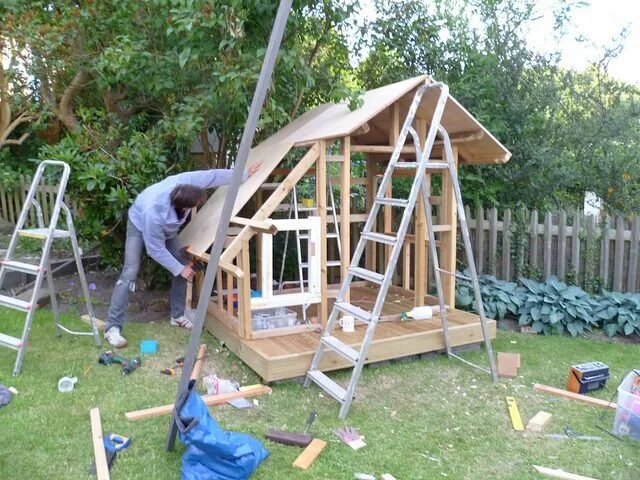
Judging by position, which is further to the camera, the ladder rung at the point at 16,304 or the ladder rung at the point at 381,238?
the ladder rung at the point at 16,304

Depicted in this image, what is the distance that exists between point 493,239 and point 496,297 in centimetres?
96

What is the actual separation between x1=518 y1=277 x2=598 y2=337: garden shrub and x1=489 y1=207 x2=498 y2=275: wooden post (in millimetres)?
781

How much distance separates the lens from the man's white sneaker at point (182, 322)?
6086mm

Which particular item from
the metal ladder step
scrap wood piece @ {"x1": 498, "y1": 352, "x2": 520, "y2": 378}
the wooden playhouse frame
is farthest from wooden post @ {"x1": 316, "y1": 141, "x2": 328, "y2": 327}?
the metal ladder step

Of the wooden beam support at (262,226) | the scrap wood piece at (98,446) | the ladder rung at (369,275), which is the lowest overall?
the scrap wood piece at (98,446)

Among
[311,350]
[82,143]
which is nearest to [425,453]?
[311,350]

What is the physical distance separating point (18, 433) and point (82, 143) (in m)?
3.61

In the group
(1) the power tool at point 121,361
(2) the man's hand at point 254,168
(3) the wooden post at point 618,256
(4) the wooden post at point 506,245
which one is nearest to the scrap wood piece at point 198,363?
(1) the power tool at point 121,361

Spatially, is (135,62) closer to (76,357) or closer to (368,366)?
(76,357)

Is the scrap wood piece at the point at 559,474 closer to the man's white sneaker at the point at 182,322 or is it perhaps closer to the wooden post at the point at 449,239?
the wooden post at the point at 449,239

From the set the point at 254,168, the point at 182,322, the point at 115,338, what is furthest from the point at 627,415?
the point at 115,338

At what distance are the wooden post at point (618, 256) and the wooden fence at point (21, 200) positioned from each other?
9.06m

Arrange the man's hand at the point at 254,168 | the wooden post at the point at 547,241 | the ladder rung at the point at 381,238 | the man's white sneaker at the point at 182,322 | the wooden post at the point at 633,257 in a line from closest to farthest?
1. the ladder rung at the point at 381,238
2. the man's hand at the point at 254,168
3. the man's white sneaker at the point at 182,322
4. the wooden post at the point at 633,257
5. the wooden post at the point at 547,241

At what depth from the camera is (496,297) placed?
6.55 metres
